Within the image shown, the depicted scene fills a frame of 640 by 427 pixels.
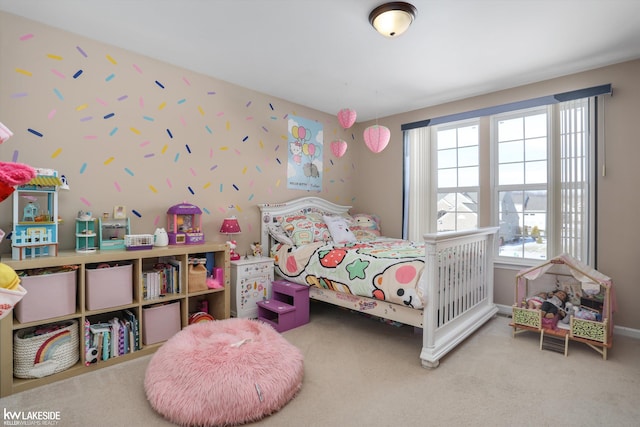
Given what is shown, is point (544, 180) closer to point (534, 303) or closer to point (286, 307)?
point (534, 303)

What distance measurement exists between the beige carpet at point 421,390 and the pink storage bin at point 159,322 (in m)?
0.18

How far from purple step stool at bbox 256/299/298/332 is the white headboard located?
2.18 ft

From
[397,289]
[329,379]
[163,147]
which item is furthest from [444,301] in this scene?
[163,147]

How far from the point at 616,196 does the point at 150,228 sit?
3908 millimetres

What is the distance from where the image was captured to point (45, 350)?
77.0 inches

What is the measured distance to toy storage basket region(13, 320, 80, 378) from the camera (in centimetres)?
189

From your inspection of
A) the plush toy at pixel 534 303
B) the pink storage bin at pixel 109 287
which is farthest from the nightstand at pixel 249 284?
the plush toy at pixel 534 303

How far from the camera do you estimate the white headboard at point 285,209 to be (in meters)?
3.48

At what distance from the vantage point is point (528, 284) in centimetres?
320

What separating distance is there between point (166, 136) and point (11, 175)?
2079mm

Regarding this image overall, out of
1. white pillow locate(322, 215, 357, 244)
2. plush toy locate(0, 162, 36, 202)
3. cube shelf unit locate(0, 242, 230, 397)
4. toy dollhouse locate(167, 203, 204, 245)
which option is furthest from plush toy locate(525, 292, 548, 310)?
plush toy locate(0, 162, 36, 202)

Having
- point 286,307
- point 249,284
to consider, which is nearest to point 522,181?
point 286,307

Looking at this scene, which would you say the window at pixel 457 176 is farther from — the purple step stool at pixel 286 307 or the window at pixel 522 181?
the purple step stool at pixel 286 307

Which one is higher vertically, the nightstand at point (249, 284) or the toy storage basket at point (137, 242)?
the toy storage basket at point (137, 242)
